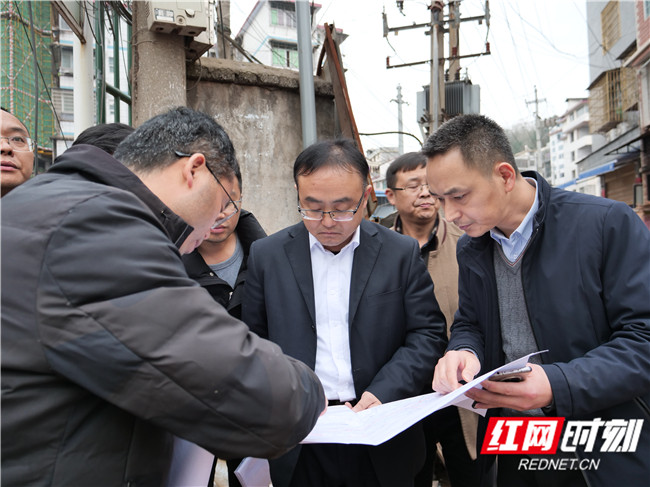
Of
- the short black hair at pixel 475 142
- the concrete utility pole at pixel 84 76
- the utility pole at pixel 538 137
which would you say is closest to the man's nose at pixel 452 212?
the short black hair at pixel 475 142

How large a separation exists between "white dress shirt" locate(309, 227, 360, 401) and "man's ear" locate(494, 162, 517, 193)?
2.14ft

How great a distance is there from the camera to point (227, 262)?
8.55ft

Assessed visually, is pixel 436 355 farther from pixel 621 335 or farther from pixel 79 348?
pixel 79 348

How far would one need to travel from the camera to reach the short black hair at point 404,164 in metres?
3.30

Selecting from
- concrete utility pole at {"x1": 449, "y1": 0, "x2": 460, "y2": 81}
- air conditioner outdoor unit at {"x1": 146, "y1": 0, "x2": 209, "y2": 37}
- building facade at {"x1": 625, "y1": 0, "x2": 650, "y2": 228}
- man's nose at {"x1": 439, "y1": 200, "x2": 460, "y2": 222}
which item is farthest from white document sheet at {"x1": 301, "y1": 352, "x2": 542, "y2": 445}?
building facade at {"x1": 625, "y1": 0, "x2": 650, "y2": 228}

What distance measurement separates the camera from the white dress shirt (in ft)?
6.40

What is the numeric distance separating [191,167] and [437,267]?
1.91 m

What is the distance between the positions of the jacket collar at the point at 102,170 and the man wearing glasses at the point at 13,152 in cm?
162

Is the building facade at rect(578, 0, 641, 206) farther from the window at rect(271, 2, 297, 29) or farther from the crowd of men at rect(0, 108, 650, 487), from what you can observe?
the crowd of men at rect(0, 108, 650, 487)

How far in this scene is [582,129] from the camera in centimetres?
5484

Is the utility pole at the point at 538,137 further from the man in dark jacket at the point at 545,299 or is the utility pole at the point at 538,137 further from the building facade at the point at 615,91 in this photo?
the man in dark jacket at the point at 545,299

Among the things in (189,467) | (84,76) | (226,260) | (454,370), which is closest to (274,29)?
(84,76)

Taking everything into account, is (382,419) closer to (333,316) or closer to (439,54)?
(333,316)

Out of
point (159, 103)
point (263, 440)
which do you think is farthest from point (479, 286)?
point (159, 103)
